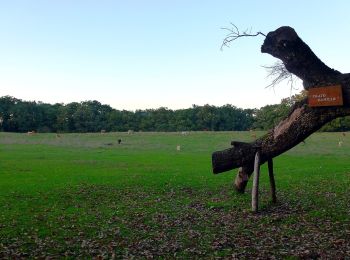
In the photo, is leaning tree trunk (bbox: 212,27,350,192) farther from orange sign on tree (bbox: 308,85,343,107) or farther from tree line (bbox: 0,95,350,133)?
tree line (bbox: 0,95,350,133)

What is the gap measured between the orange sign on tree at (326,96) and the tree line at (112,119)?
98361 millimetres

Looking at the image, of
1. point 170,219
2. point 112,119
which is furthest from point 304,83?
point 112,119

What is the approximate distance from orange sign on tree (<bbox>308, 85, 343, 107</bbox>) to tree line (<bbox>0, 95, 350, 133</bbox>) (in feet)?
323

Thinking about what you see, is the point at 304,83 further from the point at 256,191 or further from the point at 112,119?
the point at 112,119

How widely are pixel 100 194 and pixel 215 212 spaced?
6.41m

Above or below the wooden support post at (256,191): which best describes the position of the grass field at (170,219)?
below

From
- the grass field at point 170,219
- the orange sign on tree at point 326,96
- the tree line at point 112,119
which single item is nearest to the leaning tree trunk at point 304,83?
the orange sign on tree at point 326,96

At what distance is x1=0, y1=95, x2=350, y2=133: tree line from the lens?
112188mm

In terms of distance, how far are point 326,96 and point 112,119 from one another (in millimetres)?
104756

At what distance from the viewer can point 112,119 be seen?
115 meters

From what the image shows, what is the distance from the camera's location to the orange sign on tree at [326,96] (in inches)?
493

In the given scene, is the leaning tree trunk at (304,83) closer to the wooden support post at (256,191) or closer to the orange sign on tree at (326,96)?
the orange sign on tree at (326,96)

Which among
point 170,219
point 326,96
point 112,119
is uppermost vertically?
point 112,119

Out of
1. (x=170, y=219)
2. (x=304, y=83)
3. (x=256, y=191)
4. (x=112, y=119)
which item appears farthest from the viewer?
(x=112, y=119)
